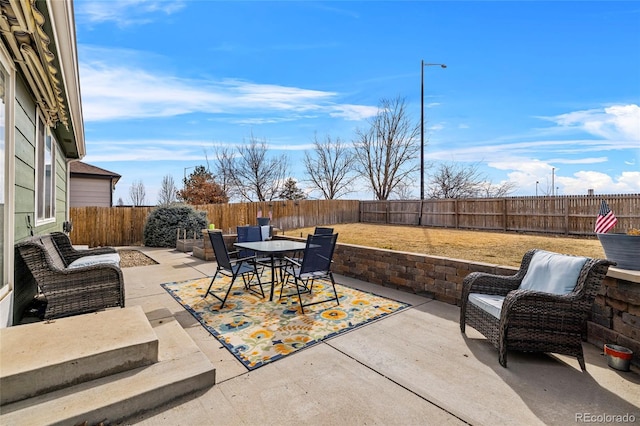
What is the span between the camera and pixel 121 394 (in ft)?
6.03

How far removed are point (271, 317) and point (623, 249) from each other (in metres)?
3.52

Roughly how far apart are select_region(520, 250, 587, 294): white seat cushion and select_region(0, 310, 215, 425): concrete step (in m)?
2.99

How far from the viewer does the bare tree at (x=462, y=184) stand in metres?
19.4

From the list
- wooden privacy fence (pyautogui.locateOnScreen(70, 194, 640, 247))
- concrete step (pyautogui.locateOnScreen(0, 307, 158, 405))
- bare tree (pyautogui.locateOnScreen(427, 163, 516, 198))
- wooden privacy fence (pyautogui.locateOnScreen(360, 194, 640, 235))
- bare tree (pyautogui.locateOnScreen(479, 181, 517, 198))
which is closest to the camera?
concrete step (pyautogui.locateOnScreen(0, 307, 158, 405))

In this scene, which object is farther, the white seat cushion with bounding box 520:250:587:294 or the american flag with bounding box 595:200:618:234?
the american flag with bounding box 595:200:618:234

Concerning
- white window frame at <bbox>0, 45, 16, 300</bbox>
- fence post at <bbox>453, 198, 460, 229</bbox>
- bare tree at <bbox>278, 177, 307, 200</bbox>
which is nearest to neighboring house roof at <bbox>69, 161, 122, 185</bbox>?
bare tree at <bbox>278, 177, 307, 200</bbox>

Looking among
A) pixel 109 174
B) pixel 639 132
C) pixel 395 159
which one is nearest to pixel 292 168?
pixel 395 159

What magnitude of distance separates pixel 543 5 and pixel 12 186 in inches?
336

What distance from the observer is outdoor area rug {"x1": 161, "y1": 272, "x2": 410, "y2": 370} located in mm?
2777

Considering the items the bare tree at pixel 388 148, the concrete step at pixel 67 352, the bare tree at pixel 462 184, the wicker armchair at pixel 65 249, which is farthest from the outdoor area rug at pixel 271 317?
the bare tree at pixel 388 148

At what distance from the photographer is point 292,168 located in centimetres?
2312

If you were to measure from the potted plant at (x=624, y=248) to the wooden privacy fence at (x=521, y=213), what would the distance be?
8961 millimetres

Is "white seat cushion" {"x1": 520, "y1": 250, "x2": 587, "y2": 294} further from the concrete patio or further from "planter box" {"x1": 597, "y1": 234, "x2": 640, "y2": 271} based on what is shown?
the concrete patio

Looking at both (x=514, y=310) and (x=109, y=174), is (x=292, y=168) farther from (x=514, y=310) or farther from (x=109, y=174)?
(x=514, y=310)
